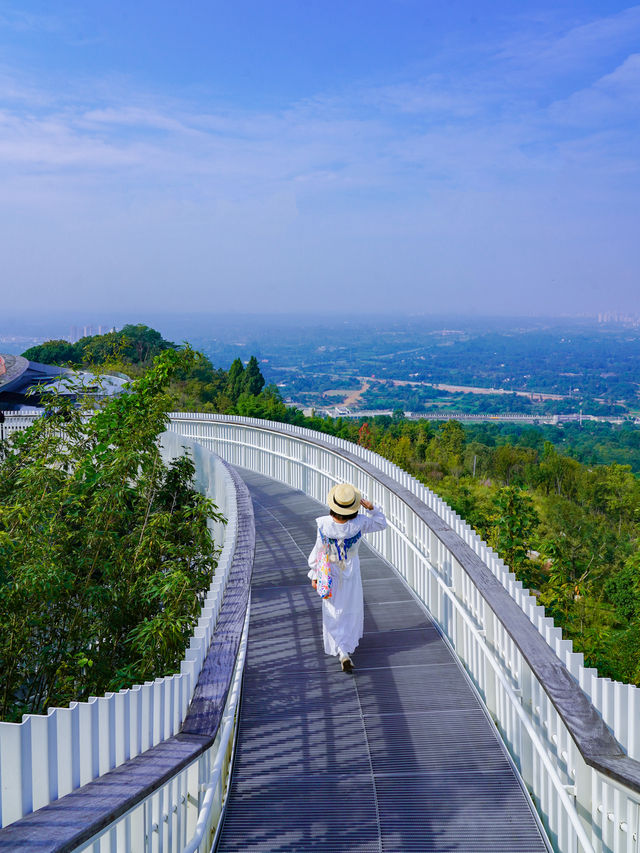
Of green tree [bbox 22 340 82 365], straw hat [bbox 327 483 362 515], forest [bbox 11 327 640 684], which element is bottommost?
forest [bbox 11 327 640 684]

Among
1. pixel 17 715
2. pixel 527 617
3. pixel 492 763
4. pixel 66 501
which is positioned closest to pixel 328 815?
pixel 492 763

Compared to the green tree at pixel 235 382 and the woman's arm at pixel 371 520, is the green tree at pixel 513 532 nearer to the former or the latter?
the woman's arm at pixel 371 520

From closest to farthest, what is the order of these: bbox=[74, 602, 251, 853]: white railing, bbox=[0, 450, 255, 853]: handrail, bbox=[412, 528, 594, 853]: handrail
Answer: bbox=[0, 450, 255, 853]: handrail, bbox=[74, 602, 251, 853]: white railing, bbox=[412, 528, 594, 853]: handrail

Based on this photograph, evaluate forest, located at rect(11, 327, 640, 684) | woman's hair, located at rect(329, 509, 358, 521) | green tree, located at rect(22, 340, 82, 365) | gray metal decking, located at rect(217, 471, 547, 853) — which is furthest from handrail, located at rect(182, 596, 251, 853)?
green tree, located at rect(22, 340, 82, 365)

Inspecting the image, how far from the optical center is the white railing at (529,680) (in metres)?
2.77

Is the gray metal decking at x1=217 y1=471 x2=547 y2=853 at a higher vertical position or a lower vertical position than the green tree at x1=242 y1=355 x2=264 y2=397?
lower

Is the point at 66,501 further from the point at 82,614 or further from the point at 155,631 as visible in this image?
the point at 155,631

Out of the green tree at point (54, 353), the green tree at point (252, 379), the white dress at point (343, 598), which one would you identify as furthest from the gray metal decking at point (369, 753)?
the green tree at point (54, 353)

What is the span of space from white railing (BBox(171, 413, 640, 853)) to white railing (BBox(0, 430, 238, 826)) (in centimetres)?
153

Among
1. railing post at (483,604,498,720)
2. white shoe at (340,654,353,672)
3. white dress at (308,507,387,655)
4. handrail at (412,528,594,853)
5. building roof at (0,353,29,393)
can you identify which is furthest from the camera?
building roof at (0,353,29,393)

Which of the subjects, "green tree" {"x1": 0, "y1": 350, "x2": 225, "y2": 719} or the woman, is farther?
"green tree" {"x1": 0, "y1": 350, "x2": 225, "y2": 719}

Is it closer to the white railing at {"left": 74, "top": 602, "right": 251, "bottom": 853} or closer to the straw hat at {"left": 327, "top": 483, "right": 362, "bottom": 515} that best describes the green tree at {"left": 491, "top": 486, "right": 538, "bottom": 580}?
the straw hat at {"left": 327, "top": 483, "right": 362, "bottom": 515}

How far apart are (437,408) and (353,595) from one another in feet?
448

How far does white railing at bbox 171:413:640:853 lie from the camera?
2.77 m
